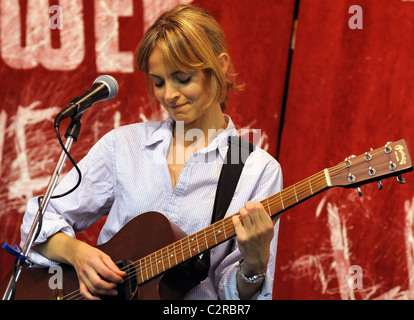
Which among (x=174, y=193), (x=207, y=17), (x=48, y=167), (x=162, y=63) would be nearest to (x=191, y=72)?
(x=162, y=63)

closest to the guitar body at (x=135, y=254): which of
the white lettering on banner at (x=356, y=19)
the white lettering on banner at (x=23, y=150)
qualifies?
the white lettering on banner at (x=23, y=150)

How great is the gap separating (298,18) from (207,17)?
28.5 inches

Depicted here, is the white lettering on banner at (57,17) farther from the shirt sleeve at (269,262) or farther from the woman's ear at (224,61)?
the shirt sleeve at (269,262)

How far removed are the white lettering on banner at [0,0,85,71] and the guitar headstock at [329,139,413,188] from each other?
1.43m

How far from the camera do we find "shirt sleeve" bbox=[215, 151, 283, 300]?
150 centimetres

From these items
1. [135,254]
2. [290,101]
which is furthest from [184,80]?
[290,101]

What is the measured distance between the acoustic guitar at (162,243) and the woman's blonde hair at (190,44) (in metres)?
0.38

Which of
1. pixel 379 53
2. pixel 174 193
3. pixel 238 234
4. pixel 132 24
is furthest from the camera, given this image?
pixel 132 24

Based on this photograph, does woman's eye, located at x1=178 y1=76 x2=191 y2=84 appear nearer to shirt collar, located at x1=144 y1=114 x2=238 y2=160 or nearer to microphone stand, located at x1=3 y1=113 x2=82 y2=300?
shirt collar, located at x1=144 y1=114 x2=238 y2=160

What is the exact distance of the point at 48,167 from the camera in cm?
243

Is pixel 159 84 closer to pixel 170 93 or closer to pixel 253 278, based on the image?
pixel 170 93

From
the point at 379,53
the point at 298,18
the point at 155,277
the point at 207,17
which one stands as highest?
the point at 298,18

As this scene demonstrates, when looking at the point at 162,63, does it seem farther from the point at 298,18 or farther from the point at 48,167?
the point at 48,167

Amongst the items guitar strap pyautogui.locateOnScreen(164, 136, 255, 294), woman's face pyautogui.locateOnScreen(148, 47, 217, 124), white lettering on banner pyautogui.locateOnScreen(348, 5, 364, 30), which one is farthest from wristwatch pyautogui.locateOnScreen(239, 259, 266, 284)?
white lettering on banner pyautogui.locateOnScreen(348, 5, 364, 30)
